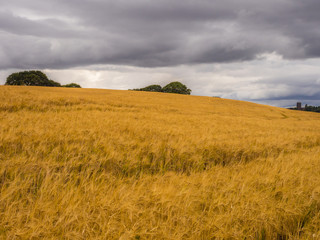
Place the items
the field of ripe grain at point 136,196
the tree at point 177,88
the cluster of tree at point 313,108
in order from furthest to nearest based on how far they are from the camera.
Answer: the cluster of tree at point 313,108
the tree at point 177,88
the field of ripe grain at point 136,196

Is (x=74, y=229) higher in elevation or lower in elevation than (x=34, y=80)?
lower

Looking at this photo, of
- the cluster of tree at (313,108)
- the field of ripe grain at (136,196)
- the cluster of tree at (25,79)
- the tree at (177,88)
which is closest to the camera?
the field of ripe grain at (136,196)

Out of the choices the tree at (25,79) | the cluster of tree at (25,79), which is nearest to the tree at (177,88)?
the cluster of tree at (25,79)

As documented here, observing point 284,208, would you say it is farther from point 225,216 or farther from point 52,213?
point 52,213

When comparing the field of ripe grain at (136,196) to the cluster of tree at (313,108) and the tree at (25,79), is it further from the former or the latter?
the cluster of tree at (313,108)

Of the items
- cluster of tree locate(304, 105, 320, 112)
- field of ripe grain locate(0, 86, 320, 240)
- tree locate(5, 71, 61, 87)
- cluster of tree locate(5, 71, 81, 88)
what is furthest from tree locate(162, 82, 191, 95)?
field of ripe grain locate(0, 86, 320, 240)

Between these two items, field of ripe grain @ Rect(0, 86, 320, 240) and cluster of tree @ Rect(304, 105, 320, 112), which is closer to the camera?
field of ripe grain @ Rect(0, 86, 320, 240)

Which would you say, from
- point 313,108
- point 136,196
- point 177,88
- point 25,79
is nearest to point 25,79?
point 25,79

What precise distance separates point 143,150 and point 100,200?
7.53 ft

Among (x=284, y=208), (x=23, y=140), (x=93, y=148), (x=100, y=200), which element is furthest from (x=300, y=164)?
(x=23, y=140)

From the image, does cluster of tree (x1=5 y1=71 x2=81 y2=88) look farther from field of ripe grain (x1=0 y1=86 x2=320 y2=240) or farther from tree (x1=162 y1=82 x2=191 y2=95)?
field of ripe grain (x1=0 y1=86 x2=320 y2=240)

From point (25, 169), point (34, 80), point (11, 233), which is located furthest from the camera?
point (34, 80)

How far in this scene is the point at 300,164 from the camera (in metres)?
4.20

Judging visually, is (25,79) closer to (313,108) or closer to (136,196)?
(136,196)
